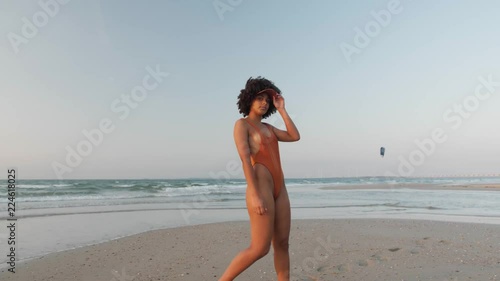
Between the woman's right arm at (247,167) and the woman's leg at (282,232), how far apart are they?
22 centimetres

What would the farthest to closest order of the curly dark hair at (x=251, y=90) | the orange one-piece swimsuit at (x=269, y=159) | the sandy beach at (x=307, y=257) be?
the sandy beach at (x=307, y=257)
the curly dark hair at (x=251, y=90)
the orange one-piece swimsuit at (x=269, y=159)

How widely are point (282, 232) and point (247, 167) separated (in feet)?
2.13

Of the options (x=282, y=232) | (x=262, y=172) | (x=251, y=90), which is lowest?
(x=282, y=232)

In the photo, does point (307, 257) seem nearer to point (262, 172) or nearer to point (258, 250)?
point (258, 250)

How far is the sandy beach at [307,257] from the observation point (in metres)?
4.93

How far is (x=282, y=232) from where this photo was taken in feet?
11.2

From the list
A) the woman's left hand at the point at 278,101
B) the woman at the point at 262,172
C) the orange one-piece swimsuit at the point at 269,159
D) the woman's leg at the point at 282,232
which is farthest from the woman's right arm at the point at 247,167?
the woman's left hand at the point at 278,101

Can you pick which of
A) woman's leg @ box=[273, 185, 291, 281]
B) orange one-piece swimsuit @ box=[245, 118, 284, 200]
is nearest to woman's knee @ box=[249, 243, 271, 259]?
woman's leg @ box=[273, 185, 291, 281]

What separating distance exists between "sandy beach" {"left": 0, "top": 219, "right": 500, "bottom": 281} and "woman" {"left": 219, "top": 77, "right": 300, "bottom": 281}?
158 centimetres

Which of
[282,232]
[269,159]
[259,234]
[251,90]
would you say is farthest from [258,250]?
[251,90]

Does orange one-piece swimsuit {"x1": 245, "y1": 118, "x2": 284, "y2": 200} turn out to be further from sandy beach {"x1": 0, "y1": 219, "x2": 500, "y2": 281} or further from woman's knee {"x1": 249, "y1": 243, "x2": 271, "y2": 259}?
sandy beach {"x1": 0, "y1": 219, "x2": 500, "y2": 281}

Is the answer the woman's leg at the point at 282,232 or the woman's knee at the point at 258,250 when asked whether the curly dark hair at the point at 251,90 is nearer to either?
the woman's leg at the point at 282,232

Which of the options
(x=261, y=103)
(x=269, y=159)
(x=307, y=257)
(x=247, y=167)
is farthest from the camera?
(x=307, y=257)

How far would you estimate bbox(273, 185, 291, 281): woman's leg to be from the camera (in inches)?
134
